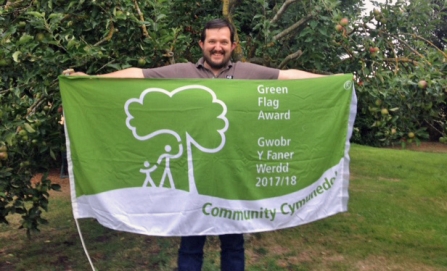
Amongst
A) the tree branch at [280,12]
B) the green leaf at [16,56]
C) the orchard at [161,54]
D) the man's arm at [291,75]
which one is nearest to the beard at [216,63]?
the man's arm at [291,75]

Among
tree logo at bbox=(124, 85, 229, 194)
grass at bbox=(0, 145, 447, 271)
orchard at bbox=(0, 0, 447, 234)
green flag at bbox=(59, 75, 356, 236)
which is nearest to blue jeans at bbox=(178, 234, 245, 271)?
green flag at bbox=(59, 75, 356, 236)

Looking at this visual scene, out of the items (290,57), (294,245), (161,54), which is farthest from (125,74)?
(294,245)

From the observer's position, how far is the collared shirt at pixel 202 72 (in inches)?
146

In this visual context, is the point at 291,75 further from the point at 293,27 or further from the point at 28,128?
the point at 28,128

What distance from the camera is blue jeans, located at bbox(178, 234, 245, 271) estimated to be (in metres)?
3.74

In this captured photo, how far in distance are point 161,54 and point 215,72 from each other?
2.67ft

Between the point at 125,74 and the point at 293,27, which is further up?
the point at 293,27

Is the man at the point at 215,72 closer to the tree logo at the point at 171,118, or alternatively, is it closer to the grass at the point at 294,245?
the tree logo at the point at 171,118

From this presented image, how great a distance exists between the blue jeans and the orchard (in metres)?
1.41

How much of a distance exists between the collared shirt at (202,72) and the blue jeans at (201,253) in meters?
1.12

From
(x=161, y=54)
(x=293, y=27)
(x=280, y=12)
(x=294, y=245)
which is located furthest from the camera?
(x=294, y=245)

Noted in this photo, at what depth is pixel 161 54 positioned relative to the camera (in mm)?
4363

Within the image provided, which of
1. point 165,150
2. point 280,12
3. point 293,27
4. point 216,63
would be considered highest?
point 280,12

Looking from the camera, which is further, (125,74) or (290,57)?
(290,57)
